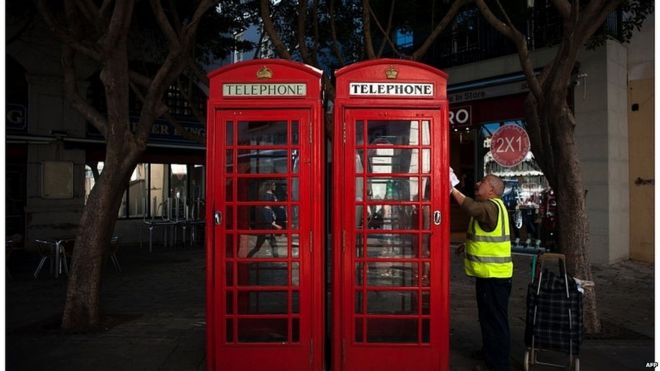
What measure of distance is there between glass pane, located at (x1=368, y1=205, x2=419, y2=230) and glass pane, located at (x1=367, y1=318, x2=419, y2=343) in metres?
0.84

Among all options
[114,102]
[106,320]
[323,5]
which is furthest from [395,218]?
[323,5]

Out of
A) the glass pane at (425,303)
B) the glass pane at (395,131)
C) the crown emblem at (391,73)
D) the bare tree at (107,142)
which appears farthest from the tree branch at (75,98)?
the glass pane at (425,303)

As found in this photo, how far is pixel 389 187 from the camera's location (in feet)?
15.0

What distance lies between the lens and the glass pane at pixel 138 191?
15539 millimetres

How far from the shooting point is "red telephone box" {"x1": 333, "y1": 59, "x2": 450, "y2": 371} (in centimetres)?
451

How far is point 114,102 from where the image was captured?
6.37 m

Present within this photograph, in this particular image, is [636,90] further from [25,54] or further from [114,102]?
[25,54]

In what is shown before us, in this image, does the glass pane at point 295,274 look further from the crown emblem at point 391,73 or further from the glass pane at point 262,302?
the crown emblem at point 391,73

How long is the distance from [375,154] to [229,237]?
1432 millimetres

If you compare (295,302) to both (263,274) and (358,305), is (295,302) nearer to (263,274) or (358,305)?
(263,274)

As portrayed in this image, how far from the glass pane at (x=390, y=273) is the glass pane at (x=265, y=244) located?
0.76 metres

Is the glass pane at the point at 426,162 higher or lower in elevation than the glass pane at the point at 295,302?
higher

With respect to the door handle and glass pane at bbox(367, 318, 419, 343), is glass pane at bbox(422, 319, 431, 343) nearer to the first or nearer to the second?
glass pane at bbox(367, 318, 419, 343)

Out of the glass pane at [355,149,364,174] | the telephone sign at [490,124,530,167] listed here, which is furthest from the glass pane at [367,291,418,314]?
the telephone sign at [490,124,530,167]
